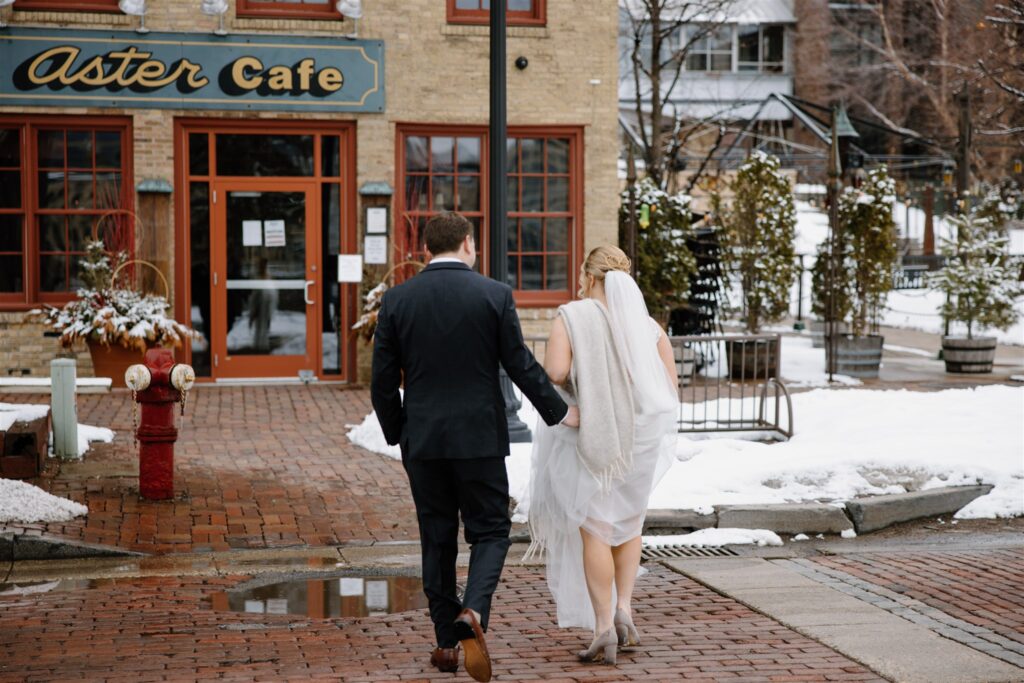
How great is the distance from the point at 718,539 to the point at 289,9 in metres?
9.65

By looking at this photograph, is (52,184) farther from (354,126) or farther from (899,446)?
(899,446)

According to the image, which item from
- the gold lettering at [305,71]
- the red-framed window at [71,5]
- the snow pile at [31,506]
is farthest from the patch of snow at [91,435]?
the red-framed window at [71,5]

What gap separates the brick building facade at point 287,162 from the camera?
50.3ft

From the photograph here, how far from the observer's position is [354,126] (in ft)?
52.4

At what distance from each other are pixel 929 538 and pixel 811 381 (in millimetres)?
8009

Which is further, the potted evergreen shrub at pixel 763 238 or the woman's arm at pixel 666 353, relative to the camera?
the potted evergreen shrub at pixel 763 238

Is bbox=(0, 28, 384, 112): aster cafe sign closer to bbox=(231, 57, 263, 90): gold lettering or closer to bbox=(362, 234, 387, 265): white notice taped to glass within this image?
bbox=(231, 57, 263, 90): gold lettering

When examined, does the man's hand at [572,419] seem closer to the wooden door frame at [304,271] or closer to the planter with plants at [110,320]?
the planter with plants at [110,320]

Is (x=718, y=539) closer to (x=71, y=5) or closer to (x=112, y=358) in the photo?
(x=112, y=358)

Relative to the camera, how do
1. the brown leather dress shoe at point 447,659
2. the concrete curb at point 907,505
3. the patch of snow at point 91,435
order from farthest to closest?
the patch of snow at point 91,435, the concrete curb at point 907,505, the brown leather dress shoe at point 447,659

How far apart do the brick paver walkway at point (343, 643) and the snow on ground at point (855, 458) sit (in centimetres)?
235

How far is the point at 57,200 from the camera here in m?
15.5

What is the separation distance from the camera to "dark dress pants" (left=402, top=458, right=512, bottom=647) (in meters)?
5.58

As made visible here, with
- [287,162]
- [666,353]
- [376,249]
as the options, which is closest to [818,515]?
[666,353]
